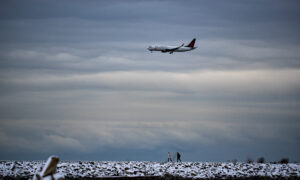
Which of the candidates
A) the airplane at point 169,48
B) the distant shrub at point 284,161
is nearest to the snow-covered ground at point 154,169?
the distant shrub at point 284,161

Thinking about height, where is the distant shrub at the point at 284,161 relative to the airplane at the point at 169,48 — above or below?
below

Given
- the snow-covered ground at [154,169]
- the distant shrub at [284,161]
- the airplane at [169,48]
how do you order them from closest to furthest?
the snow-covered ground at [154,169] < the distant shrub at [284,161] < the airplane at [169,48]

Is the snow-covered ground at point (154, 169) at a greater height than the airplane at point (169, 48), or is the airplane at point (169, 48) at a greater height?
the airplane at point (169, 48)

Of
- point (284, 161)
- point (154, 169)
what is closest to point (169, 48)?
point (284, 161)

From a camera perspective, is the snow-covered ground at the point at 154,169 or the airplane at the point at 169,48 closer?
the snow-covered ground at the point at 154,169

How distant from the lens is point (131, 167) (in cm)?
3684

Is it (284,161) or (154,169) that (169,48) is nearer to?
(284,161)

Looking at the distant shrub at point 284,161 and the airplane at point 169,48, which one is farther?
the airplane at point 169,48

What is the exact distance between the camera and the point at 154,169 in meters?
36.5

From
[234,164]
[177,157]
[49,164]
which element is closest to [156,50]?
[177,157]

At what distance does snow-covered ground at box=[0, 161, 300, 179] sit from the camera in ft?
112

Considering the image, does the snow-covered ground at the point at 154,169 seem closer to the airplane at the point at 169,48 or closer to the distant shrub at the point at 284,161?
the distant shrub at the point at 284,161

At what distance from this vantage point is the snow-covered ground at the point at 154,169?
34156 mm

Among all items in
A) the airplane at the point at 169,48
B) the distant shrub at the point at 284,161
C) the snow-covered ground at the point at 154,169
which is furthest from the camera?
the airplane at the point at 169,48
